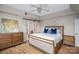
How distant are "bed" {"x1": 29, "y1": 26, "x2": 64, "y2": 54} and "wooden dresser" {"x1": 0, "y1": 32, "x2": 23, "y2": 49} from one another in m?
0.26

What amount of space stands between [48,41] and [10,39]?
2.82ft

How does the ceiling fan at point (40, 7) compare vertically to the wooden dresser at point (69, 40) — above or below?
above

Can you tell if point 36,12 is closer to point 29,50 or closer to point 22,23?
point 22,23

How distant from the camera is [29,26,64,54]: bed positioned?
1525 mm

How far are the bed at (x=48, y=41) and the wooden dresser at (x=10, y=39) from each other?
26cm

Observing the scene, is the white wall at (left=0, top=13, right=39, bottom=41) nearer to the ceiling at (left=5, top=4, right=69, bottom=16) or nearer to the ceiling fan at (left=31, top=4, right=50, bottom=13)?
the ceiling at (left=5, top=4, right=69, bottom=16)

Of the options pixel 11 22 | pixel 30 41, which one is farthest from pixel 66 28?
pixel 11 22

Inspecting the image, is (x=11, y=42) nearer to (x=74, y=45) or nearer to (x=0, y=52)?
(x=0, y=52)

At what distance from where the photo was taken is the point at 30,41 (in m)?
1.72

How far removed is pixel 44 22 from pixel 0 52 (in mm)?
1145

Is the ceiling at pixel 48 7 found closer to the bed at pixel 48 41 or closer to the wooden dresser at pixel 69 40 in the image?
the bed at pixel 48 41

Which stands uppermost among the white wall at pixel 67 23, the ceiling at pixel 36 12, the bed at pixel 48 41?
the ceiling at pixel 36 12

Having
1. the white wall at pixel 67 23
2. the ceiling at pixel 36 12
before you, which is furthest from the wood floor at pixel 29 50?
the ceiling at pixel 36 12

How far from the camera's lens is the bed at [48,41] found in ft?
5.00
